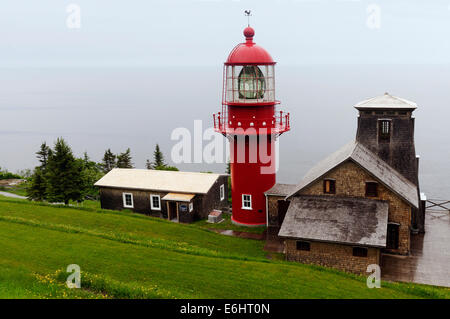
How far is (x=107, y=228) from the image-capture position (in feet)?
70.6

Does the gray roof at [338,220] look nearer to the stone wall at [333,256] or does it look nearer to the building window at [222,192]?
the stone wall at [333,256]

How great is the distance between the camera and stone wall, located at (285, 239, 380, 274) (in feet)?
57.3

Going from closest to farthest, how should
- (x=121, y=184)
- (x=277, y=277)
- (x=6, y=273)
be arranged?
(x=6, y=273)
(x=277, y=277)
(x=121, y=184)

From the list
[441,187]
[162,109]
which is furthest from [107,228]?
[162,109]

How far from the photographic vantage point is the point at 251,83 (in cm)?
2297

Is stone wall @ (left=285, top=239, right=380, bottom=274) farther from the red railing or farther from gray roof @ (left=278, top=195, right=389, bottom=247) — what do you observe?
the red railing

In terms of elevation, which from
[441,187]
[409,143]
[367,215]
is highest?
[409,143]

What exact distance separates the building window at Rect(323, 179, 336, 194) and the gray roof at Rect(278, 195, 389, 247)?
306 mm

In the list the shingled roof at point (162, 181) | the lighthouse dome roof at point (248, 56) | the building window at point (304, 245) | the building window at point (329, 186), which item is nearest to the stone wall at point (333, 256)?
the building window at point (304, 245)

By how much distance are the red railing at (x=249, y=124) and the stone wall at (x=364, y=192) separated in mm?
4889

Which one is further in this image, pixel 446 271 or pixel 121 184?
pixel 121 184
